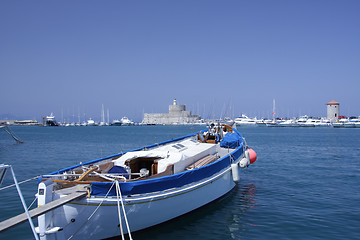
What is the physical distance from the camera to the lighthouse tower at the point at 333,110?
14038 centimetres

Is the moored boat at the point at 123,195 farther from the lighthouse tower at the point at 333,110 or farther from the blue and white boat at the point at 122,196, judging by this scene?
the lighthouse tower at the point at 333,110

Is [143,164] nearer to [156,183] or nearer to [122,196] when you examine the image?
[156,183]

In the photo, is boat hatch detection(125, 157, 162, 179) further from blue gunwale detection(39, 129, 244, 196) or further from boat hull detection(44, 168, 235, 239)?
boat hull detection(44, 168, 235, 239)

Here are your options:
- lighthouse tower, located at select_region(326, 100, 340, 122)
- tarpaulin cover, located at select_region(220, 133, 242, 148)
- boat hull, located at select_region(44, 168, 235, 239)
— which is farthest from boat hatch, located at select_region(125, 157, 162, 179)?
lighthouse tower, located at select_region(326, 100, 340, 122)

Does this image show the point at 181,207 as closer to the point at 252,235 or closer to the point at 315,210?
the point at 252,235

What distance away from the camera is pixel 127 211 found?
27.4 feet

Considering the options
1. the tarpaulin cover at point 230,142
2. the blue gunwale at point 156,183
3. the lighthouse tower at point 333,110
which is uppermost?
the lighthouse tower at point 333,110

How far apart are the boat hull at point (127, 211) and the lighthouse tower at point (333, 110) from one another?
15090 centimetres

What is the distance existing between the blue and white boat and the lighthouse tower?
149367 mm

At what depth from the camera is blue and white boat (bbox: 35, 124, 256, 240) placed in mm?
7504

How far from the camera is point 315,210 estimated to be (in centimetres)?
1266

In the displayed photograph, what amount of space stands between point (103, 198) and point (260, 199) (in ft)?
30.8

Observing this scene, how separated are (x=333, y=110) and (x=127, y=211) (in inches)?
6125

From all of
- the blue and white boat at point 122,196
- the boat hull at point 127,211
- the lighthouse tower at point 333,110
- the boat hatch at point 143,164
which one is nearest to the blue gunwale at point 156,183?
the blue and white boat at point 122,196
